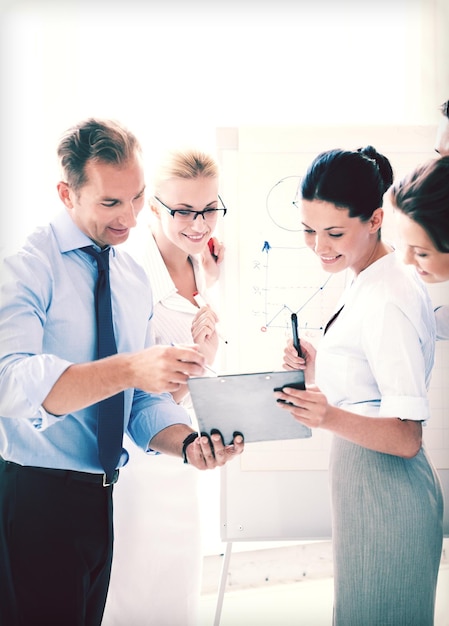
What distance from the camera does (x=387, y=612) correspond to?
166 cm

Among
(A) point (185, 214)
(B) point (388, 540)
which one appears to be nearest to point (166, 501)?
(B) point (388, 540)

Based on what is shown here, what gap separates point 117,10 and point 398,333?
1421mm

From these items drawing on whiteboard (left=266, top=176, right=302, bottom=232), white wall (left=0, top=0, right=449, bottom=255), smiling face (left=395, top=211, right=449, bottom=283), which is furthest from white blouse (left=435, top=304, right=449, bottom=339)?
white wall (left=0, top=0, right=449, bottom=255)

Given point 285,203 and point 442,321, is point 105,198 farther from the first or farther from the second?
point 442,321

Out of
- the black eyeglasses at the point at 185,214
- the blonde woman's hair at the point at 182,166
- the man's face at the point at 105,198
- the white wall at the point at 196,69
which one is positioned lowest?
the black eyeglasses at the point at 185,214

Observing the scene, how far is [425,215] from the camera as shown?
5.65ft

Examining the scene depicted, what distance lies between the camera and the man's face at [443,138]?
1993mm

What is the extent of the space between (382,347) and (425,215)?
35 centimetres

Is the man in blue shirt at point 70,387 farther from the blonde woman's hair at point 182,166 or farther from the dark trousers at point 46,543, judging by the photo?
the blonde woman's hair at point 182,166

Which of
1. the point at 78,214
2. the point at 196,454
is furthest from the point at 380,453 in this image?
the point at 78,214

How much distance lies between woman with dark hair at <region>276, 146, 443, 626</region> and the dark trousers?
0.54m

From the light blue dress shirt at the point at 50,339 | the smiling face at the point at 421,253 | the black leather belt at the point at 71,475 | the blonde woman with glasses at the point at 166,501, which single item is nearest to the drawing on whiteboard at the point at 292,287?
the blonde woman with glasses at the point at 166,501

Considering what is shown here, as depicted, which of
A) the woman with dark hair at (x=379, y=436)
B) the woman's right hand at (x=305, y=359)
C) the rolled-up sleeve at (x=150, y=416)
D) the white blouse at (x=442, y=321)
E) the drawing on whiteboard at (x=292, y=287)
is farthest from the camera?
the drawing on whiteboard at (x=292, y=287)

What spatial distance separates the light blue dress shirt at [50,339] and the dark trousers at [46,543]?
47 millimetres
